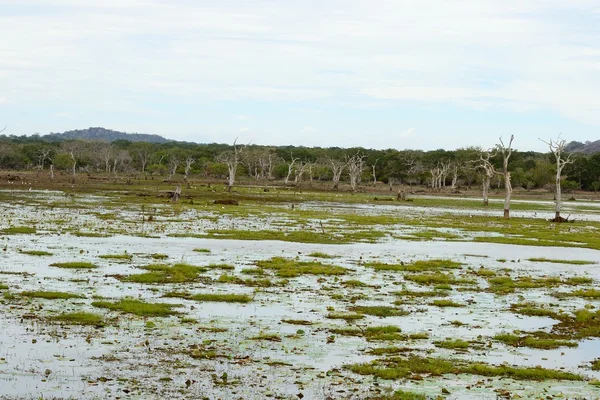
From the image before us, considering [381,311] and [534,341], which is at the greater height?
[381,311]

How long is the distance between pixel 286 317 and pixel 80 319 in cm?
524

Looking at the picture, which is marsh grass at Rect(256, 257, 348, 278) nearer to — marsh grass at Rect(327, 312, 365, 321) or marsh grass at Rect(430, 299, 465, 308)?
marsh grass at Rect(430, 299, 465, 308)

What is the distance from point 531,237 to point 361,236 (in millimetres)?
12230

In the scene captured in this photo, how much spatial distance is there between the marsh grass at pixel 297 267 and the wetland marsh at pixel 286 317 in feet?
0.38

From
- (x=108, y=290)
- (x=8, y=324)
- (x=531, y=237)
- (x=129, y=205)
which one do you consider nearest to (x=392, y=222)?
(x=531, y=237)

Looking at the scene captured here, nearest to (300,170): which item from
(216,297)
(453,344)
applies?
(216,297)

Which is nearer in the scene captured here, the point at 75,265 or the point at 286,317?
the point at 286,317

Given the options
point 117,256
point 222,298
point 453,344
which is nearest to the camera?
point 453,344

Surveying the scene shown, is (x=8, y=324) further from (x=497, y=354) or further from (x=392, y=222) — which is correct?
(x=392, y=222)

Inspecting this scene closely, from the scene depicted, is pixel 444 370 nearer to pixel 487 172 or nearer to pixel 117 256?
pixel 117 256

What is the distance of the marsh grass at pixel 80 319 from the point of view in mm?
17891

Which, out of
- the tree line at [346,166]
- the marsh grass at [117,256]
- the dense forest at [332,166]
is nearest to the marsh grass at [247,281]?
the marsh grass at [117,256]

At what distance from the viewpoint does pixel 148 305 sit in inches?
787

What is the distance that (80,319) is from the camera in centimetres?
1819
